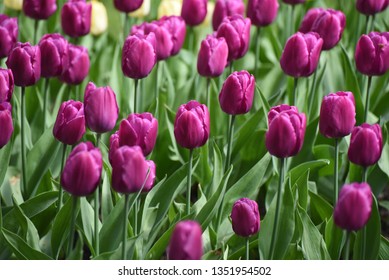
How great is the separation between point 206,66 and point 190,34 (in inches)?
43.4

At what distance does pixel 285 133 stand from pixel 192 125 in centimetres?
23

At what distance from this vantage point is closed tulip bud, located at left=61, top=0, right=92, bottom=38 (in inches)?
115

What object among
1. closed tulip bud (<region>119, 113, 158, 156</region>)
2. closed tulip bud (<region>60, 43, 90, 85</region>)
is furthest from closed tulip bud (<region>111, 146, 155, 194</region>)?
closed tulip bud (<region>60, 43, 90, 85</region>)

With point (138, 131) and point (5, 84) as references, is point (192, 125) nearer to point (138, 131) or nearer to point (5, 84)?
point (138, 131)

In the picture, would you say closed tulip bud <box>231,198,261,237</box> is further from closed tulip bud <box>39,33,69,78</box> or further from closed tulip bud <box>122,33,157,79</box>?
closed tulip bud <box>39,33,69,78</box>

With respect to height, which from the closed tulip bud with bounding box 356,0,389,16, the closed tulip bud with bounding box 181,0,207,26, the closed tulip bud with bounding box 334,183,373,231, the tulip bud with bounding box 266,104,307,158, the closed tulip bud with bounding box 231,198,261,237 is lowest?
the closed tulip bud with bounding box 231,198,261,237

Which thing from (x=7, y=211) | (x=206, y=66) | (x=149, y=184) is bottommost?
(x=7, y=211)

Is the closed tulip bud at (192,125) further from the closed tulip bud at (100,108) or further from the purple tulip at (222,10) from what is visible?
the purple tulip at (222,10)

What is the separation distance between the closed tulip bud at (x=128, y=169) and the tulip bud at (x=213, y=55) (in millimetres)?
817

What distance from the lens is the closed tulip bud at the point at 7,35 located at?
8.84ft

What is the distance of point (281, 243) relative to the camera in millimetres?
2309

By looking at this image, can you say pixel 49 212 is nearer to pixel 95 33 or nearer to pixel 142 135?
pixel 142 135

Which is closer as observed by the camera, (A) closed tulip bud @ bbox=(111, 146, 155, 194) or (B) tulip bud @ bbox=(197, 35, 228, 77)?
(A) closed tulip bud @ bbox=(111, 146, 155, 194)
